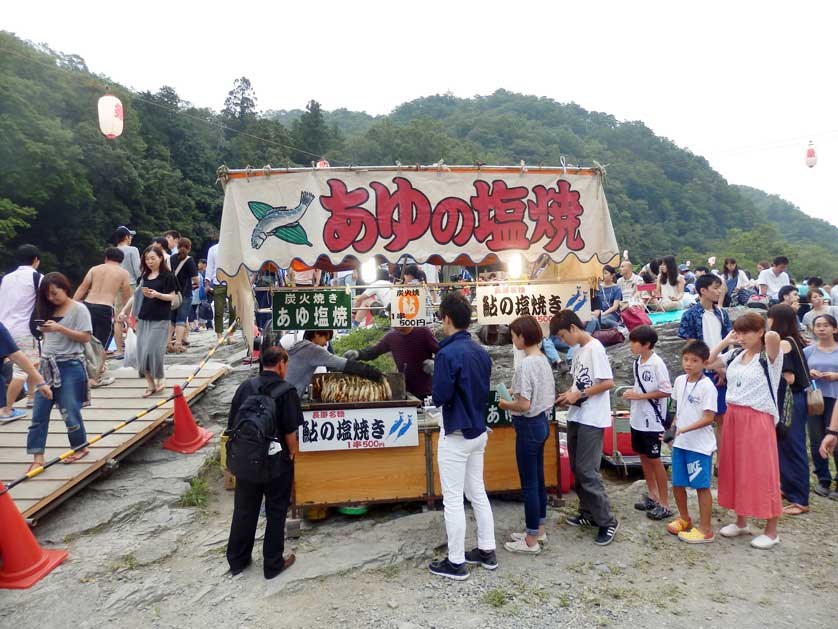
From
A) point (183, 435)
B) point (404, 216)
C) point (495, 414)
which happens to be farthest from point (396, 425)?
point (183, 435)

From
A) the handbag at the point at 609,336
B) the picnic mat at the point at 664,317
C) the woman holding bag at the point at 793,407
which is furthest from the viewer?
the picnic mat at the point at 664,317

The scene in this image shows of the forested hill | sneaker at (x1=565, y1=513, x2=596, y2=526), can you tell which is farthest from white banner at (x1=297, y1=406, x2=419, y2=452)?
the forested hill

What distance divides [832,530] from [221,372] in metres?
8.67

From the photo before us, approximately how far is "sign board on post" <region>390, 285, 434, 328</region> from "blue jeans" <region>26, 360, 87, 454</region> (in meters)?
3.49

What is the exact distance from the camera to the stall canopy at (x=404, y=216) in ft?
18.9

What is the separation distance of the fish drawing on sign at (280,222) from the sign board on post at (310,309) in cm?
54

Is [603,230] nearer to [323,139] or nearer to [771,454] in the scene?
[771,454]

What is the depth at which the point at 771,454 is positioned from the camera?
196 inches

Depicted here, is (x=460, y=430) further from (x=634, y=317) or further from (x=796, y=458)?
(x=634, y=317)

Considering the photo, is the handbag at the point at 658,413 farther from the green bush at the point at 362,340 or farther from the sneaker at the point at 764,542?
the green bush at the point at 362,340

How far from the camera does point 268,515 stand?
4.65m

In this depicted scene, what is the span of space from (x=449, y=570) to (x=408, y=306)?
2.66 meters

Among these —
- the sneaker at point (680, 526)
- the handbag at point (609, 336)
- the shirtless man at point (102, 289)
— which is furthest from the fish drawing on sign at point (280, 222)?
the handbag at point (609, 336)

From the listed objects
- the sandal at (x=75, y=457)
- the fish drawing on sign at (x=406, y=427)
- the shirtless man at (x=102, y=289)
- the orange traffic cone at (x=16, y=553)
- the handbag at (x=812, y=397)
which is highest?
the shirtless man at (x=102, y=289)
